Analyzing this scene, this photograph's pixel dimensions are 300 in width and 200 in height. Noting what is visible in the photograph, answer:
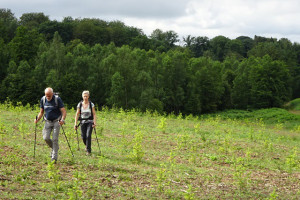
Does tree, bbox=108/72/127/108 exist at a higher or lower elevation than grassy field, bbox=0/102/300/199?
higher

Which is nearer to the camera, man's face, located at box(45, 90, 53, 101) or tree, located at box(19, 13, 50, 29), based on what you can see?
man's face, located at box(45, 90, 53, 101)

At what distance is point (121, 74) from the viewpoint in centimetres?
5666

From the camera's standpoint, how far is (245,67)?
80.3 m

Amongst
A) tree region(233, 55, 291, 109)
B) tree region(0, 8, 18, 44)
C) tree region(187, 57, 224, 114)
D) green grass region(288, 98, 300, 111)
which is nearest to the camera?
tree region(187, 57, 224, 114)

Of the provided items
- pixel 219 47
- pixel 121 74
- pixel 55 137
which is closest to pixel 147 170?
pixel 55 137

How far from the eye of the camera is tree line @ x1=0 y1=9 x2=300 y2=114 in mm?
52875

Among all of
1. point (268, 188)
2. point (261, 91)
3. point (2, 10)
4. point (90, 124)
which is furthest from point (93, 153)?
point (2, 10)

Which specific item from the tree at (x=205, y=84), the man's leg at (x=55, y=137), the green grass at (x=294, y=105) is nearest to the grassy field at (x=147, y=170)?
the man's leg at (x=55, y=137)

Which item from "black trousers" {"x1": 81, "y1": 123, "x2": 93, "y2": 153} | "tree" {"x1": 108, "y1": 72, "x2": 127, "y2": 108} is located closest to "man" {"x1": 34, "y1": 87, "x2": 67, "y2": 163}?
"black trousers" {"x1": 81, "y1": 123, "x2": 93, "y2": 153}

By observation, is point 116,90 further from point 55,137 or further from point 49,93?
point 49,93

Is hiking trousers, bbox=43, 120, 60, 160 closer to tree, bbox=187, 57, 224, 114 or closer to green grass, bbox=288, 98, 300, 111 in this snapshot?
tree, bbox=187, 57, 224, 114

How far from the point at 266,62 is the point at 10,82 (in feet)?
172

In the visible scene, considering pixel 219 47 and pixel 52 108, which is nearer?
pixel 52 108

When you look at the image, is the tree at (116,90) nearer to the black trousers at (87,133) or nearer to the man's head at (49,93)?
the black trousers at (87,133)
